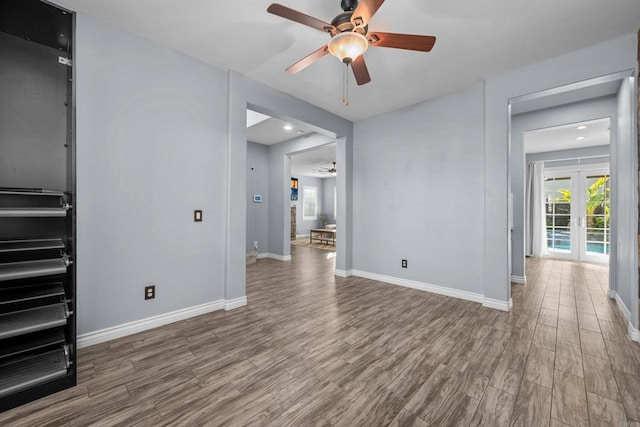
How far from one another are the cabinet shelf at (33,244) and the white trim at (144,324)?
0.82 meters

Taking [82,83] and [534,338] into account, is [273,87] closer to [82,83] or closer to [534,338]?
[82,83]

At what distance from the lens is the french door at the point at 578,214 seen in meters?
5.98

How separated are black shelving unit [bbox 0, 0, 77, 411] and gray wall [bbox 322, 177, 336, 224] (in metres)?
10.5

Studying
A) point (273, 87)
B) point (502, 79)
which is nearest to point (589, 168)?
point (502, 79)

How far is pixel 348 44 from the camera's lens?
179cm

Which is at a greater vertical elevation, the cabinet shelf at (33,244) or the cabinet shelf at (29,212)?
the cabinet shelf at (29,212)

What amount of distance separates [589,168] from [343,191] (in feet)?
20.1

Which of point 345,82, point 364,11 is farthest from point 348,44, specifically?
point 345,82

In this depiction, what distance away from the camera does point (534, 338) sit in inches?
92.1

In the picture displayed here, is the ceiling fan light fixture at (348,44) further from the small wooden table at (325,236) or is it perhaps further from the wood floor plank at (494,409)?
the small wooden table at (325,236)

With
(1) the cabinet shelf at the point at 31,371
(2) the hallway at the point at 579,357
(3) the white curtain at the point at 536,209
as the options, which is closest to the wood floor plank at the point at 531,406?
(2) the hallway at the point at 579,357

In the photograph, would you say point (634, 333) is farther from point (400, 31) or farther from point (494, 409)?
point (400, 31)

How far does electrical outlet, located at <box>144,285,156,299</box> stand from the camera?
243 cm

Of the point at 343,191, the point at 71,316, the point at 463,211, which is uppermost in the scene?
the point at 343,191
